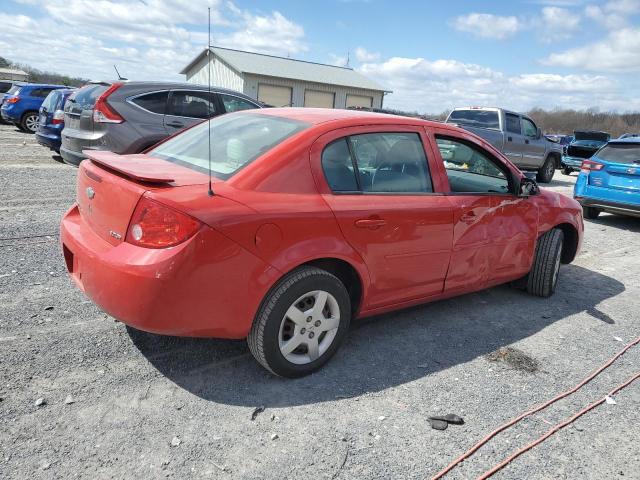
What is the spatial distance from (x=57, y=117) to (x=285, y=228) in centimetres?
951

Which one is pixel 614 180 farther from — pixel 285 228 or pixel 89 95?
pixel 89 95

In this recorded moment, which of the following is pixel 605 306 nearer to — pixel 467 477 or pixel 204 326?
pixel 467 477

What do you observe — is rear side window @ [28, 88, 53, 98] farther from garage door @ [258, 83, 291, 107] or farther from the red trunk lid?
the red trunk lid

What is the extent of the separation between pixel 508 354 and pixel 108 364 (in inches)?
107

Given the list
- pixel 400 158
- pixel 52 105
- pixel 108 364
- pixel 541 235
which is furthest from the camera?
pixel 52 105

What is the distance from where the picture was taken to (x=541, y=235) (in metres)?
4.74

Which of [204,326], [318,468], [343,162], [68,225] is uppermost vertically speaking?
[343,162]

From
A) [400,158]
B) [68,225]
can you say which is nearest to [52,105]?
[68,225]

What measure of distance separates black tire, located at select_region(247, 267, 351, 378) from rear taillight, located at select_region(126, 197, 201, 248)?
0.60m

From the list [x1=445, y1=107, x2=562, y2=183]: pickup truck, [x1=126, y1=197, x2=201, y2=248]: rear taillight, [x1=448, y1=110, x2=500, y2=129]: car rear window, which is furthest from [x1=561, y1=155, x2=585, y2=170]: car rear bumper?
[x1=126, y1=197, x2=201, y2=248]: rear taillight

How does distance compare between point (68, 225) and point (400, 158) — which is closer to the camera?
point (68, 225)

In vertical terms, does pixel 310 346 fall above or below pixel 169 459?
above

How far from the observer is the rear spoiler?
276cm

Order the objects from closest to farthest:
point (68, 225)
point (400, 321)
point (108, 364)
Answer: point (108, 364) < point (68, 225) < point (400, 321)
